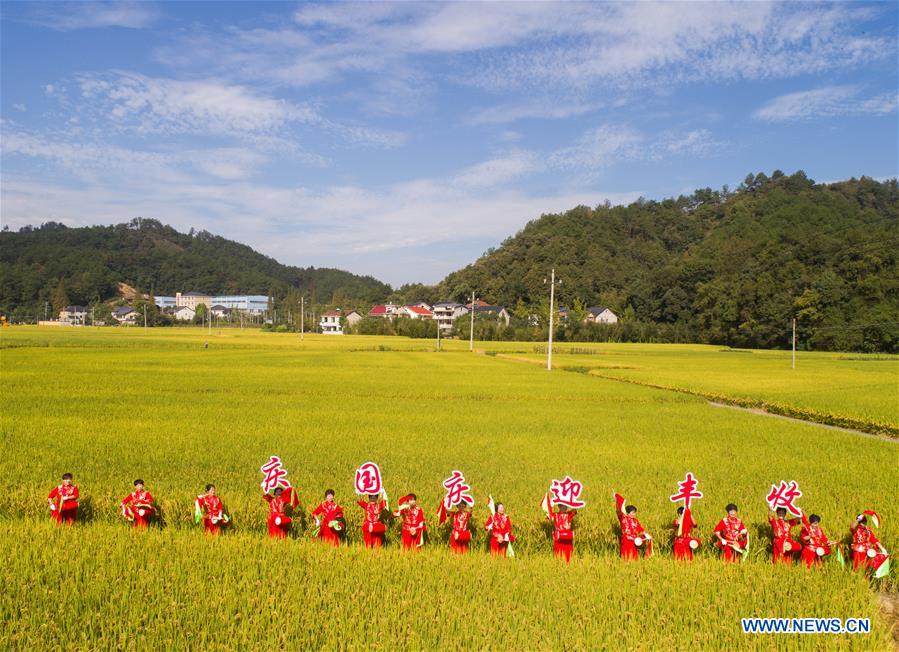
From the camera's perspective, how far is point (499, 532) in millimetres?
7648

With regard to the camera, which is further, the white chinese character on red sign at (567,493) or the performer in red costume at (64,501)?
the performer in red costume at (64,501)

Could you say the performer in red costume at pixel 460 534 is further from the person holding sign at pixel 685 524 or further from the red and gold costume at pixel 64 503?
the red and gold costume at pixel 64 503

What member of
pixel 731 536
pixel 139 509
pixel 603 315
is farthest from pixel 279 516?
pixel 603 315

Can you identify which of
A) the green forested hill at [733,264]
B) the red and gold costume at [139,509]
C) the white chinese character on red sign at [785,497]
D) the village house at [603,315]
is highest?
the green forested hill at [733,264]

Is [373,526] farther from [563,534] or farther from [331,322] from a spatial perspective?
[331,322]

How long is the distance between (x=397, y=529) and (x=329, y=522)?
1077 millimetres

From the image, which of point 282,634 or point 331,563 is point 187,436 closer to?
point 331,563

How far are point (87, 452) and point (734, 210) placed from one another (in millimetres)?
125286

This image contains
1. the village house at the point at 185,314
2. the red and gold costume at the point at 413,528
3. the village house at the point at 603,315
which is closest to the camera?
the red and gold costume at the point at 413,528

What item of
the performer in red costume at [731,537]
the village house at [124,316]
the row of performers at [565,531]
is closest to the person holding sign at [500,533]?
the row of performers at [565,531]

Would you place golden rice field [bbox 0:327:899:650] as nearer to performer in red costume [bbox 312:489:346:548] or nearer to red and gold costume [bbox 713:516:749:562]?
red and gold costume [bbox 713:516:749:562]

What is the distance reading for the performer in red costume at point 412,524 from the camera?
25.6 feet

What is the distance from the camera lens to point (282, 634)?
5633 mm

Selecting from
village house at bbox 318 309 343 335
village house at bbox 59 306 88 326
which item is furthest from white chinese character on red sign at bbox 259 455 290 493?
village house at bbox 59 306 88 326
